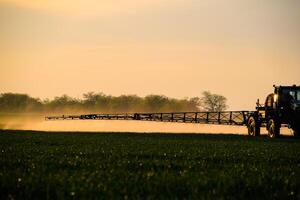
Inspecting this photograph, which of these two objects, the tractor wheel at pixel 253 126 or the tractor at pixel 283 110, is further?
the tractor wheel at pixel 253 126

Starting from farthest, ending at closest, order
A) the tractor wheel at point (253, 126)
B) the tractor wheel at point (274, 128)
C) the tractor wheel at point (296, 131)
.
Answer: the tractor wheel at point (253, 126), the tractor wheel at point (296, 131), the tractor wheel at point (274, 128)

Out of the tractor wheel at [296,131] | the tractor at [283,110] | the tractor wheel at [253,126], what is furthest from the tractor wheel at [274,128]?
the tractor wheel at [253,126]

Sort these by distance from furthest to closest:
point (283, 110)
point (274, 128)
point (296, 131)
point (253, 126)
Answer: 1. point (253, 126)
2. point (296, 131)
3. point (283, 110)
4. point (274, 128)

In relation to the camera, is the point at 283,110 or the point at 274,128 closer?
the point at 274,128

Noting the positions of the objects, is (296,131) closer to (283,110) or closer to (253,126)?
(283,110)

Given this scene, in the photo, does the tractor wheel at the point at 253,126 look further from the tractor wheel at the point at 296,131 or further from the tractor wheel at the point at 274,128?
the tractor wheel at the point at 274,128

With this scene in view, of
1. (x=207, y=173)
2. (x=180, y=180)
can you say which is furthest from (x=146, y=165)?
(x=180, y=180)

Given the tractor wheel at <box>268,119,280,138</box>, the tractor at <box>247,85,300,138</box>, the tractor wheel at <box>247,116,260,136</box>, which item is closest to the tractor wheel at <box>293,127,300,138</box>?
the tractor at <box>247,85,300,138</box>

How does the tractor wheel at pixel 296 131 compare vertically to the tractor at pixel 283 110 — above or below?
below

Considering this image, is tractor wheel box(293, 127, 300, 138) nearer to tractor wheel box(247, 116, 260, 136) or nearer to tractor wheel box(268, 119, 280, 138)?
tractor wheel box(268, 119, 280, 138)

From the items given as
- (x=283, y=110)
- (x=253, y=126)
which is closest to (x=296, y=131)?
(x=283, y=110)

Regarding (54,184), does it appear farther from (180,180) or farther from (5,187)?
(180,180)

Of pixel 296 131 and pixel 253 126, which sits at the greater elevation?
pixel 253 126

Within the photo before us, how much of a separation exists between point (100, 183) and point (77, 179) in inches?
26.8
